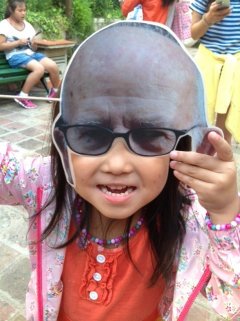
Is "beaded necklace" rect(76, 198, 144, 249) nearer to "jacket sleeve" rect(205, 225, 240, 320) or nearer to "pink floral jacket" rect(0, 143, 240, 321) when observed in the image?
"pink floral jacket" rect(0, 143, 240, 321)

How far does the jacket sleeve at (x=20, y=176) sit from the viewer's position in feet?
3.70

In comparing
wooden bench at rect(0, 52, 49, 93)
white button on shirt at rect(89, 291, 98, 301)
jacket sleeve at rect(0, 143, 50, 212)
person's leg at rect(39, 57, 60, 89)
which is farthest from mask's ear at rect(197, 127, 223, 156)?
person's leg at rect(39, 57, 60, 89)

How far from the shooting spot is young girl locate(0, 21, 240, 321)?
90 cm

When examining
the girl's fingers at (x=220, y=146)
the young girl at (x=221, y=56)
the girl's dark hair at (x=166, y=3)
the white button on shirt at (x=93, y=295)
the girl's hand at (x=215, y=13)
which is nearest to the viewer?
the girl's fingers at (x=220, y=146)

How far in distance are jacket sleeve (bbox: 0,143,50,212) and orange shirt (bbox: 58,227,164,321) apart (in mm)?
209

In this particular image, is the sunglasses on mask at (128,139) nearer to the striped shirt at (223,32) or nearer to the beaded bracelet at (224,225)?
the beaded bracelet at (224,225)

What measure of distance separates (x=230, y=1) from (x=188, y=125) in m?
2.08

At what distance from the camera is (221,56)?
286cm

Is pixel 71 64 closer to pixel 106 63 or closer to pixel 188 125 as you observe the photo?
pixel 106 63

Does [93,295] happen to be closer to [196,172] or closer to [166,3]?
[196,172]

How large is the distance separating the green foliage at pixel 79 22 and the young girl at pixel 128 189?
703cm

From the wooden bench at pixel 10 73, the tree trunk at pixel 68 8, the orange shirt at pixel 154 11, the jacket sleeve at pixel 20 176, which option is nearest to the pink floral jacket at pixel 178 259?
the jacket sleeve at pixel 20 176

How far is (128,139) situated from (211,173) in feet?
0.64

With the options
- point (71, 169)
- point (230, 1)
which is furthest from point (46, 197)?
point (230, 1)
